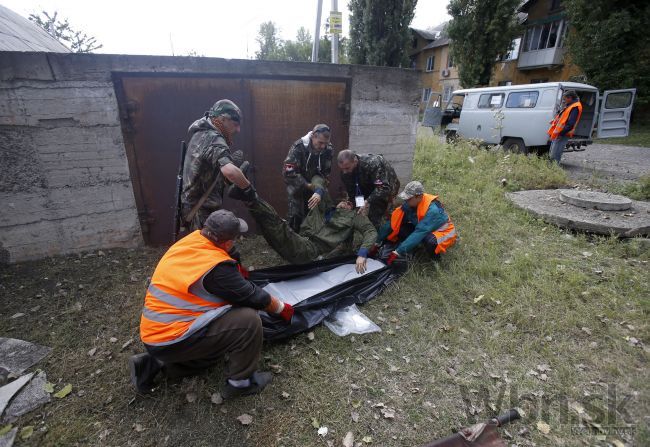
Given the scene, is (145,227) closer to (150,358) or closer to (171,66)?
(171,66)

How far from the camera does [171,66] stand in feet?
12.8

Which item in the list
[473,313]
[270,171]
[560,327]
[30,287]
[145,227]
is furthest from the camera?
[270,171]

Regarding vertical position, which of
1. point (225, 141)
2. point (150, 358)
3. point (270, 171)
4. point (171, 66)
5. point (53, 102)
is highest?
point (171, 66)

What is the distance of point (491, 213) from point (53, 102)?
19.4ft

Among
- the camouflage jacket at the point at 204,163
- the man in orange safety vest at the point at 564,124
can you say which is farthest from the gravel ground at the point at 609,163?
the camouflage jacket at the point at 204,163

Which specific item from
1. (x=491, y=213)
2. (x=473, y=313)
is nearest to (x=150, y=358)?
(x=473, y=313)

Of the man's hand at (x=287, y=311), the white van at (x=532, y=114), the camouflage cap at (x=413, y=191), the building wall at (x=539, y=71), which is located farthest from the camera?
the building wall at (x=539, y=71)

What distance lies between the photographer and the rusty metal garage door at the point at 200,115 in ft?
13.1

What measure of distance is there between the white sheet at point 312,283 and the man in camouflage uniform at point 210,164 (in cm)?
101

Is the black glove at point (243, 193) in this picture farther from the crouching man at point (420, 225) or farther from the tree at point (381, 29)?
the tree at point (381, 29)

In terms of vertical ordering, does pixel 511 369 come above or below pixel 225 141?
below

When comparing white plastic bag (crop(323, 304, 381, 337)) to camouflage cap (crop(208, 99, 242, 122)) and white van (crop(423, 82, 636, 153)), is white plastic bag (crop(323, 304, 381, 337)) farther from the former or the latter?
white van (crop(423, 82, 636, 153))

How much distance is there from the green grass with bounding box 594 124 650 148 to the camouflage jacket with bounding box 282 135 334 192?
46.2 ft

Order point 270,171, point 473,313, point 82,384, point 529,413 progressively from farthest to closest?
point 270,171, point 473,313, point 82,384, point 529,413
